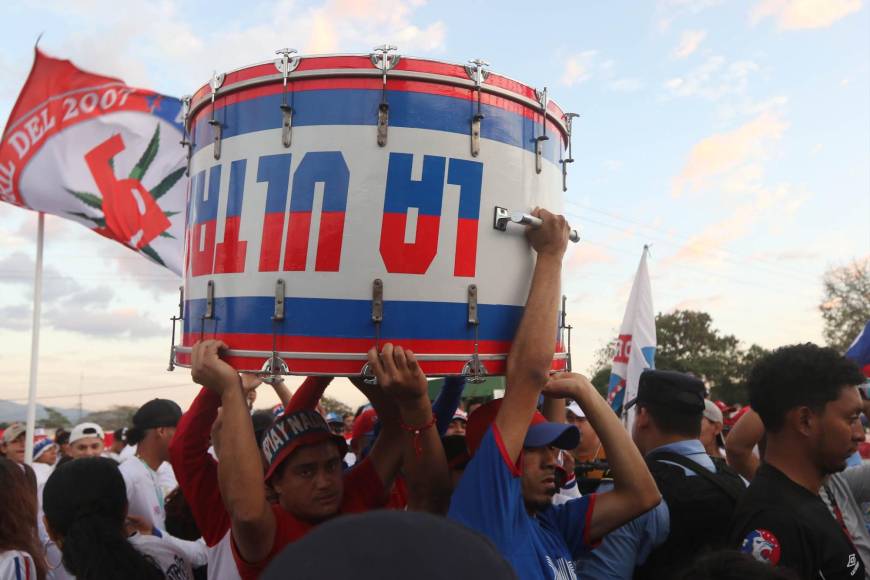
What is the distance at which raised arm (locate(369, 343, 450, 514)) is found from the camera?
7.30 ft

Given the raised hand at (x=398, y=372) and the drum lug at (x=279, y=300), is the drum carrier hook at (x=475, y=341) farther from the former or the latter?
the drum lug at (x=279, y=300)

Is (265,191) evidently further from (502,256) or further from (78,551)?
(78,551)

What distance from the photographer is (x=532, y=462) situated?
2529mm

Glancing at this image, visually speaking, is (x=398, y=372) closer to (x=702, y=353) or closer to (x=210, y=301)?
(x=210, y=301)

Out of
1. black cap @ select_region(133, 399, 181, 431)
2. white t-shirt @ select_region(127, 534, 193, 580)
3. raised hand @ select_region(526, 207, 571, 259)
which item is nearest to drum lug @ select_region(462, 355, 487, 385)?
raised hand @ select_region(526, 207, 571, 259)

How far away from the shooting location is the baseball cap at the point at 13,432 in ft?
27.8

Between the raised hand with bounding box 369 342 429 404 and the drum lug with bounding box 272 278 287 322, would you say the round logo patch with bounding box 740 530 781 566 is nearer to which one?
the raised hand with bounding box 369 342 429 404

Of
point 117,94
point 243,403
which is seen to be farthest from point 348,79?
point 117,94

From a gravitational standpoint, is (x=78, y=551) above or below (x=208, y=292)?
below

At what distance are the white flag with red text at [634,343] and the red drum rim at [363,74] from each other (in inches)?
201

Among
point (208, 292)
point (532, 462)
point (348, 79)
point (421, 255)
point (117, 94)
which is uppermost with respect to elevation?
point (117, 94)

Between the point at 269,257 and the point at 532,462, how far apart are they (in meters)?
1.19

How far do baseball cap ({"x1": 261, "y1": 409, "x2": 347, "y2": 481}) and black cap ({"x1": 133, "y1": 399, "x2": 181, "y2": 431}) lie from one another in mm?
2681

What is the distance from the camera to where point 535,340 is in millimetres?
2381
